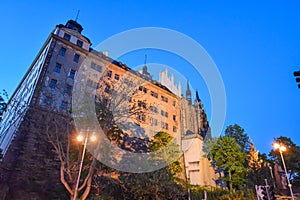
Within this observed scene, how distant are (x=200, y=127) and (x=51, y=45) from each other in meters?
44.4

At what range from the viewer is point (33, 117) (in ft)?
82.0

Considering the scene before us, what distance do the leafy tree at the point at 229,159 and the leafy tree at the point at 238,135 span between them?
4.52 meters

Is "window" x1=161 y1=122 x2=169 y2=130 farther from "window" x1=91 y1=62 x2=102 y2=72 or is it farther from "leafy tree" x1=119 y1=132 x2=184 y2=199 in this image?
"leafy tree" x1=119 y1=132 x2=184 y2=199

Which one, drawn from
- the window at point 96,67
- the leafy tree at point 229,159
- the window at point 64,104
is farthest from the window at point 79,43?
the leafy tree at point 229,159

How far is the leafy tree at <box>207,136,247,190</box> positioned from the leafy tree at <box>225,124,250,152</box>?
4525 millimetres

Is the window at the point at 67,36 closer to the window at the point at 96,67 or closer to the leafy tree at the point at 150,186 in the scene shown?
the window at the point at 96,67

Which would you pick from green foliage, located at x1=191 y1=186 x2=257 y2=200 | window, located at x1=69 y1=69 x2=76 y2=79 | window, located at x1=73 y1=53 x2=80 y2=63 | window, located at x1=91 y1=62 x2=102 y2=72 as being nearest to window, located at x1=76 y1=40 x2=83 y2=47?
window, located at x1=73 y1=53 x2=80 y2=63

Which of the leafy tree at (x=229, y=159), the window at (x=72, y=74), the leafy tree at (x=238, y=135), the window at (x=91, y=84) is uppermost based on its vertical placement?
the window at (x=72, y=74)

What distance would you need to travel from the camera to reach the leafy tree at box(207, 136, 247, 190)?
98.7ft

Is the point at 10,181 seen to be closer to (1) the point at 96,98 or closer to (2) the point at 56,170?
(2) the point at 56,170

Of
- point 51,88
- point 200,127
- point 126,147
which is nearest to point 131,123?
point 126,147

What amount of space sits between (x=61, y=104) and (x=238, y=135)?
2986cm

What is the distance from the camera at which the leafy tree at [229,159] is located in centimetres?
3009

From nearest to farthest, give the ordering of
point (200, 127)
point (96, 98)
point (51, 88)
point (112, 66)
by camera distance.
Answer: point (96, 98) < point (51, 88) < point (112, 66) < point (200, 127)
